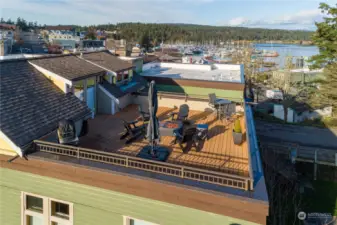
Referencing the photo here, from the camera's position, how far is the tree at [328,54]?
28266 millimetres

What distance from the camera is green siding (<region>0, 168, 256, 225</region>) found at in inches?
229

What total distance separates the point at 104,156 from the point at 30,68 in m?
5.68

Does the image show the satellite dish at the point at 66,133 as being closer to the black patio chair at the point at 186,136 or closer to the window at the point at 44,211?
the window at the point at 44,211

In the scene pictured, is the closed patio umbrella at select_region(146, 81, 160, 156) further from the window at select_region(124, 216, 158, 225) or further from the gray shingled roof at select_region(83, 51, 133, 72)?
the gray shingled roof at select_region(83, 51, 133, 72)

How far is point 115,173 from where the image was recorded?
6250mm

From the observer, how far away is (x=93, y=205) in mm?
6590

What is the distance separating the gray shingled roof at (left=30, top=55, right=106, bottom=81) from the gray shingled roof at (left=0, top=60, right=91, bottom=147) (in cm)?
51

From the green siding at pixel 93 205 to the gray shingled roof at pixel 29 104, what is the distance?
113 centimetres

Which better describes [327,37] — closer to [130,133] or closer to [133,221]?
[130,133]

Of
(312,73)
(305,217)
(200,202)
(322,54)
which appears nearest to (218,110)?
(305,217)

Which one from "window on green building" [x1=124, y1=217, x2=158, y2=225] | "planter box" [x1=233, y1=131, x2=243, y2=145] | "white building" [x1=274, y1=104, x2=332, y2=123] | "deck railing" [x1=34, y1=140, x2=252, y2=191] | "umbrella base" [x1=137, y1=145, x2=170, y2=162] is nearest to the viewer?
"deck railing" [x1=34, y1=140, x2=252, y2=191]

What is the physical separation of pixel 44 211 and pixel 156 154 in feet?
10.6

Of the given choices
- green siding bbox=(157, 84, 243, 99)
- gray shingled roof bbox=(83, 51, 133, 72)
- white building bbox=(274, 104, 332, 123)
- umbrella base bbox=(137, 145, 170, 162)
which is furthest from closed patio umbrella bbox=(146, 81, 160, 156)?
white building bbox=(274, 104, 332, 123)

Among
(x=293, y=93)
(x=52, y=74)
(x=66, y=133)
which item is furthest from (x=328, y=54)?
(x=66, y=133)
